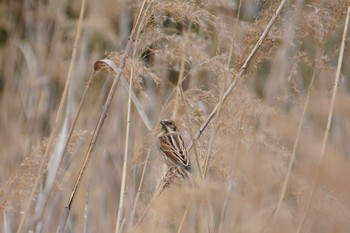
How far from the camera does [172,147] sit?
211 centimetres

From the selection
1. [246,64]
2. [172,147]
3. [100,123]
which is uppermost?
[246,64]

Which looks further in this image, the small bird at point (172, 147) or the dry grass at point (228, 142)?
the small bird at point (172, 147)

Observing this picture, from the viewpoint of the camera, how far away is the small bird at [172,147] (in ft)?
6.70

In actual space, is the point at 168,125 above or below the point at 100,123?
below

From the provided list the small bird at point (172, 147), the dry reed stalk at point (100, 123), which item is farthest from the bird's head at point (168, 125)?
the dry reed stalk at point (100, 123)

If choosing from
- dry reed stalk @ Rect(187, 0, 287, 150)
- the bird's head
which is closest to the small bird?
the bird's head

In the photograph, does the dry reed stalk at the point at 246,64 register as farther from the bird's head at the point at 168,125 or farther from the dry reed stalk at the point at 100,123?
the dry reed stalk at the point at 100,123

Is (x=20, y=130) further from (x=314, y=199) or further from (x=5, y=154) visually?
(x=314, y=199)

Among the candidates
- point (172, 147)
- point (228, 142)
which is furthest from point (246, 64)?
point (172, 147)

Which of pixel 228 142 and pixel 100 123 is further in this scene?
pixel 228 142

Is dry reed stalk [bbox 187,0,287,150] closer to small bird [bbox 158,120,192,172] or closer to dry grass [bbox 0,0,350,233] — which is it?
dry grass [bbox 0,0,350,233]

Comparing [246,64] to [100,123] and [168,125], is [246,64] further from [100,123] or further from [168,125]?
[100,123]

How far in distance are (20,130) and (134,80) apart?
197cm

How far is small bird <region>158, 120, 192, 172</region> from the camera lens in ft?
6.70
